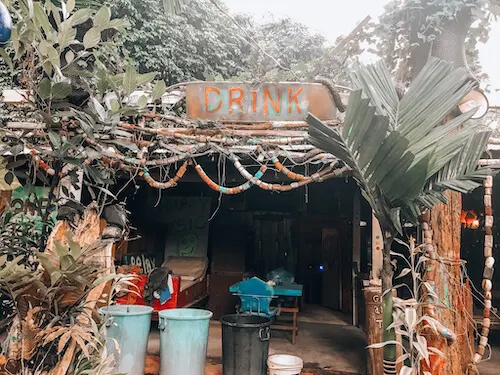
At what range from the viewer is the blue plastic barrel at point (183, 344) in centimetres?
484

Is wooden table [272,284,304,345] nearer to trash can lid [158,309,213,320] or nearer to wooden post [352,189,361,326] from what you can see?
wooden post [352,189,361,326]

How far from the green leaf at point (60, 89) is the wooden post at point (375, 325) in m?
3.81

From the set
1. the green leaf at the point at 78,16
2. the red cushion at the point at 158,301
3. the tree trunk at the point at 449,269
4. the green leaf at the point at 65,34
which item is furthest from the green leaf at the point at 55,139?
the red cushion at the point at 158,301

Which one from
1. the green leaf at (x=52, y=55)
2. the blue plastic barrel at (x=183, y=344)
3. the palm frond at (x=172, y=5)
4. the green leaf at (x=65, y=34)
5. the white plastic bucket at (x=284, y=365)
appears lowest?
the white plastic bucket at (x=284, y=365)

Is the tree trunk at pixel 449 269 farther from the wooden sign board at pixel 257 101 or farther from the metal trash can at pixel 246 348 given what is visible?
the metal trash can at pixel 246 348

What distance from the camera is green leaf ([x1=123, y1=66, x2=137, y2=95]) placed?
3.47 meters

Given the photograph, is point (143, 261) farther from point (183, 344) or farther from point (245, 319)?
point (183, 344)

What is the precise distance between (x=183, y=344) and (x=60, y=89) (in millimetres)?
3076

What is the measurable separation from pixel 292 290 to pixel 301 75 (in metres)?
3.36

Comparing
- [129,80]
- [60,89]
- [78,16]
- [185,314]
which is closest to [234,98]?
[129,80]

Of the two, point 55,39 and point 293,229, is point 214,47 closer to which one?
point 293,229

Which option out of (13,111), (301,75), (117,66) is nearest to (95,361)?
(117,66)

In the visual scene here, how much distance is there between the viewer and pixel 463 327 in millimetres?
4309

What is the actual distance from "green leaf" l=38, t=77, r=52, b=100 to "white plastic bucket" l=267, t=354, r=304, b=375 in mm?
3621
